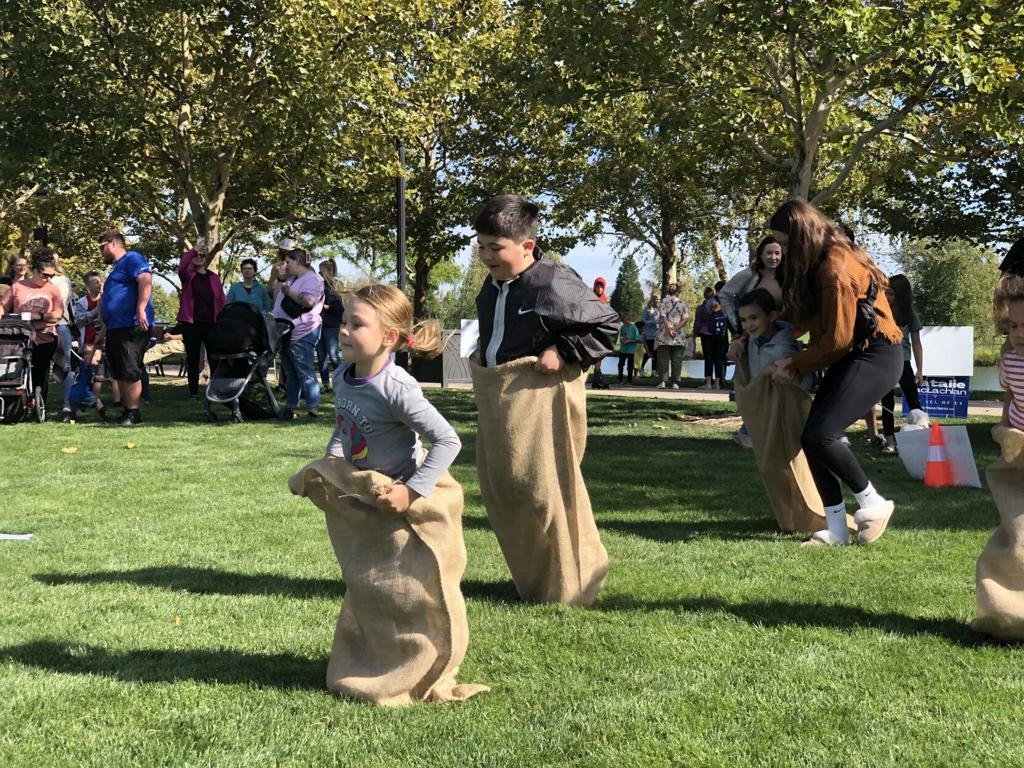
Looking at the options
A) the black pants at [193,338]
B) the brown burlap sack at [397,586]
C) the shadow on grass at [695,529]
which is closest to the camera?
the brown burlap sack at [397,586]

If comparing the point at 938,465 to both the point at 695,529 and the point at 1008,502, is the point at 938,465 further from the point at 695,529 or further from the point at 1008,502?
the point at 1008,502

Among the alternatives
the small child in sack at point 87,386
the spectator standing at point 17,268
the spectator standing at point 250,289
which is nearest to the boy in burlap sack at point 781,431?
the small child in sack at point 87,386

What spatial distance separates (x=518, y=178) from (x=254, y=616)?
2393cm

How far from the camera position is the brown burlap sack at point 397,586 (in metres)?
3.39

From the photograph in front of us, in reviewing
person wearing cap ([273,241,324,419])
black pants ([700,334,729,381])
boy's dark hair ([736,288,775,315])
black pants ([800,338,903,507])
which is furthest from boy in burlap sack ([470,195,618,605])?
black pants ([700,334,729,381])

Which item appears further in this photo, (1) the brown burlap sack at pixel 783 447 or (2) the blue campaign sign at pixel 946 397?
(2) the blue campaign sign at pixel 946 397

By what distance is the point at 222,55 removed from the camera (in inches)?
728

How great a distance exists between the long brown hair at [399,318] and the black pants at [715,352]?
16.9 meters

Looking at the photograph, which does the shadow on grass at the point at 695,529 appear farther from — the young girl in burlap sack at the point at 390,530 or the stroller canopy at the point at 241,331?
the stroller canopy at the point at 241,331

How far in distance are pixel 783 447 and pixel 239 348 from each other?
7.40 metres

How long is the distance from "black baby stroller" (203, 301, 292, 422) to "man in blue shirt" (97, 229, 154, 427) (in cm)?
80

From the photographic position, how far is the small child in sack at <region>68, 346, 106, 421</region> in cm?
1262

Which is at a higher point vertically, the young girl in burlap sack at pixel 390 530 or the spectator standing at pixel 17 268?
the spectator standing at pixel 17 268

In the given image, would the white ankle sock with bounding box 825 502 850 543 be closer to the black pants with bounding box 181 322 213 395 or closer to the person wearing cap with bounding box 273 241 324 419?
the person wearing cap with bounding box 273 241 324 419
